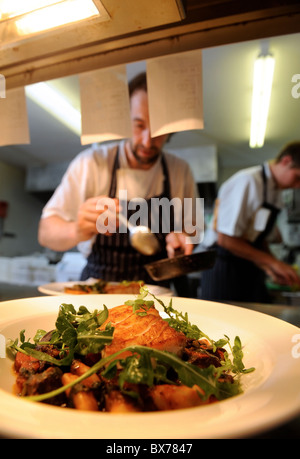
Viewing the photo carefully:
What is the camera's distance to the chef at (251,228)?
8.23 feet

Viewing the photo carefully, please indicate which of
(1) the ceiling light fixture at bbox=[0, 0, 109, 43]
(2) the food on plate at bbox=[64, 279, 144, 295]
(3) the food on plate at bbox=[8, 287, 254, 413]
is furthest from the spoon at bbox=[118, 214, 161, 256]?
(1) the ceiling light fixture at bbox=[0, 0, 109, 43]

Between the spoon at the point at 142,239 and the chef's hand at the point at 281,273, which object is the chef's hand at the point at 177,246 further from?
the chef's hand at the point at 281,273

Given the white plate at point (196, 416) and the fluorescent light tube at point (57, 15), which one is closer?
the white plate at point (196, 416)

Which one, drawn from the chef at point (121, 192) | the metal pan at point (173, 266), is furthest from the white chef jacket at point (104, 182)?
the metal pan at point (173, 266)

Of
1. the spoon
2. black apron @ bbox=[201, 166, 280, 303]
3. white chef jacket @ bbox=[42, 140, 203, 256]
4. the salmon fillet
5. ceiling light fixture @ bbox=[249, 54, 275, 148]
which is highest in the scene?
ceiling light fixture @ bbox=[249, 54, 275, 148]

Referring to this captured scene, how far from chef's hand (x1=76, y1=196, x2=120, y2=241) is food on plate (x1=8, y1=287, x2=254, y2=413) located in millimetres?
1058

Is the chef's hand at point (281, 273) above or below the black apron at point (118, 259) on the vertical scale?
below

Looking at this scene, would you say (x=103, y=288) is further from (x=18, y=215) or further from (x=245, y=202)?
(x=18, y=215)

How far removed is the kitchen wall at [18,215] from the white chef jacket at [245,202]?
4.44 m

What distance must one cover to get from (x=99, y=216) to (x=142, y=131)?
745 mm

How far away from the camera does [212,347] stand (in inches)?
25.5

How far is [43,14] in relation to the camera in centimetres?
69

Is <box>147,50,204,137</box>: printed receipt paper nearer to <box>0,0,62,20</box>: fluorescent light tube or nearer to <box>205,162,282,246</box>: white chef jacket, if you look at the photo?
<box>0,0,62,20</box>: fluorescent light tube

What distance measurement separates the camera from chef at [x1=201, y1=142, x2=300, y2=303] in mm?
2507
